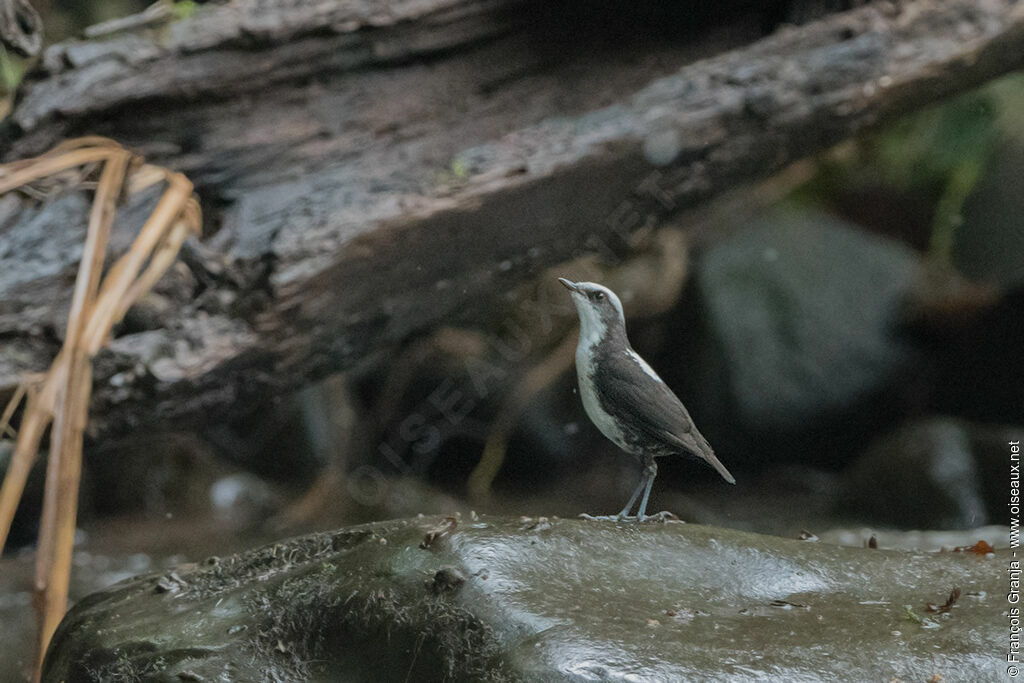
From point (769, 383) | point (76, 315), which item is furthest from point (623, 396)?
point (769, 383)

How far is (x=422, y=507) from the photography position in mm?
3615

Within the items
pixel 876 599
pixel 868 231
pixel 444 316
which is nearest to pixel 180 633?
pixel 876 599

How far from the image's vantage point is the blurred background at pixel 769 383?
12.3 feet

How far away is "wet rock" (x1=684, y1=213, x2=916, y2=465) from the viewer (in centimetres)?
424

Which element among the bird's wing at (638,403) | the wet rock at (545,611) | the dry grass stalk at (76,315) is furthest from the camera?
the dry grass stalk at (76,315)

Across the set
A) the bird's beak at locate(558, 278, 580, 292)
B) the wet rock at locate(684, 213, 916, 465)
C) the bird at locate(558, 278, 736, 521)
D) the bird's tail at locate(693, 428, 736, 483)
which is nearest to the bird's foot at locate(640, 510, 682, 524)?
the bird at locate(558, 278, 736, 521)

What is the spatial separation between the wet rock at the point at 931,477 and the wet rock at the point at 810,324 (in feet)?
0.48

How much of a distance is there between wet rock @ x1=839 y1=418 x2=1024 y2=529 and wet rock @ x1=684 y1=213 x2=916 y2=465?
0.15 meters

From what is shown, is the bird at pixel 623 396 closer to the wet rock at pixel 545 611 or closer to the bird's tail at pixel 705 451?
the bird's tail at pixel 705 451

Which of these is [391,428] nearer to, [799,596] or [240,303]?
[240,303]

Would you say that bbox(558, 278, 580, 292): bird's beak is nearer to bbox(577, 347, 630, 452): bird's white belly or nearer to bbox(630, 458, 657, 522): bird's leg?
bbox(577, 347, 630, 452): bird's white belly

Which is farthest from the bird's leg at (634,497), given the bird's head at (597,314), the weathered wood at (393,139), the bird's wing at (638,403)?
the weathered wood at (393,139)

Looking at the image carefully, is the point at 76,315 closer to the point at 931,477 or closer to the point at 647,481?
the point at 647,481

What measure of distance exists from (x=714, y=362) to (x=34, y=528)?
3.65 m
